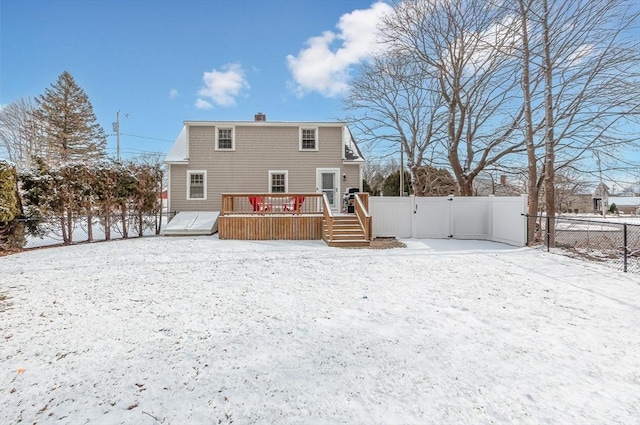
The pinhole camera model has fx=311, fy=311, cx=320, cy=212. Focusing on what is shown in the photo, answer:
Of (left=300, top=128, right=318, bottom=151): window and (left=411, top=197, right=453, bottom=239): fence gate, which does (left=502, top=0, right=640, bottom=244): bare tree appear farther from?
(left=300, top=128, right=318, bottom=151): window

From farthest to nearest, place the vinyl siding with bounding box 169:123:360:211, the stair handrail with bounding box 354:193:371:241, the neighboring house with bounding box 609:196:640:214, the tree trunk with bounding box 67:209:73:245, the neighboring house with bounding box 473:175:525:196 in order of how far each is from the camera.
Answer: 1. the neighboring house with bounding box 609:196:640:214
2. the neighboring house with bounding box 473:175:525:196
3. the vinyl siding with bounding box 169:123:360:211
4. the stair handrail with bounding box 354:193:371:241
5. the tree trunk with bounding box 67:209:73:245

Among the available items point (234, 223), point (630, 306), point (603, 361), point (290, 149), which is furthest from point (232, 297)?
point (290, 149)

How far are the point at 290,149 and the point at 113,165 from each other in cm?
688

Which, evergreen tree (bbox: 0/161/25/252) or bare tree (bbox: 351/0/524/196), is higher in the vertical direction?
bare tree (bbox: 351/0/524/196)

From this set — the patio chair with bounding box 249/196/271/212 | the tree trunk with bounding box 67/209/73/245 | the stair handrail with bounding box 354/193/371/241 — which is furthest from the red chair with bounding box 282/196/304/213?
the tree trunk with bounding box 67/209/73/245

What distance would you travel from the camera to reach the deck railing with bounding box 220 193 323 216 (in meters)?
10.7

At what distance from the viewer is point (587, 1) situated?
9789mm

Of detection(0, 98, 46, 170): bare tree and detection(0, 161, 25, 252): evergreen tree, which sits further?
detection(0, 98, 46, 170): bare tree

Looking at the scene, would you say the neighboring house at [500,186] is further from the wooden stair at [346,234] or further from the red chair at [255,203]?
the red chair at [255,203]

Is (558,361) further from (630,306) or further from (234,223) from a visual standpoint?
(234,223)

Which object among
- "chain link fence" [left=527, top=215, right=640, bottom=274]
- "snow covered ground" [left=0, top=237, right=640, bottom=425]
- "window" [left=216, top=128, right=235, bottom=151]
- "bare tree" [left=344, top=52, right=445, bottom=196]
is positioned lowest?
"snow covered ground" [left=0, top=237, right=640, bottom=425]

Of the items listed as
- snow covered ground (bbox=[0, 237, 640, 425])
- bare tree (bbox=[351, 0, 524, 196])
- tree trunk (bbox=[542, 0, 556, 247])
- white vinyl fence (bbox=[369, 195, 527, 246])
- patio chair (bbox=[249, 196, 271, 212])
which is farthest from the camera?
bare tree (bbox=[351, 0, 524, 196])

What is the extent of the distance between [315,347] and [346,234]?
6762 millimetres

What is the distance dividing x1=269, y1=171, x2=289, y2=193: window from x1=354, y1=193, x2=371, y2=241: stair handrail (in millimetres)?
4639
